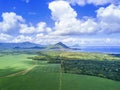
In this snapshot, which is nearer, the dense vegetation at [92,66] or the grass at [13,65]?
the dense vegetation at [92,66]

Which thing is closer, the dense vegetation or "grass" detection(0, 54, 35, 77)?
the dense vegetation

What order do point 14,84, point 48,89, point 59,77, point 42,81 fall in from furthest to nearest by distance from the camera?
1. point 59,77
2. point 42,81
3. point 14,84
4. point 48,89

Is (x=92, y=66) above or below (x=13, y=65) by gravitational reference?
below

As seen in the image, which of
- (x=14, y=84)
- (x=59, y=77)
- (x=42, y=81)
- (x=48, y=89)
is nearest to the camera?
(x=48, y=89)

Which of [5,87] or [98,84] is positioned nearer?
[5,87]

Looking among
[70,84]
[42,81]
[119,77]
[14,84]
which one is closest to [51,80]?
[42,81]

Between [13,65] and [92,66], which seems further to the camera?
[13,65]

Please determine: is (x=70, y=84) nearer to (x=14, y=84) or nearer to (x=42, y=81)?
(x=42, y=81)

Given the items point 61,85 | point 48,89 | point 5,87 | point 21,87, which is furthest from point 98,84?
point 5,87

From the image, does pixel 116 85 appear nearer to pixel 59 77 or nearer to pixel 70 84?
pixel 70 84
